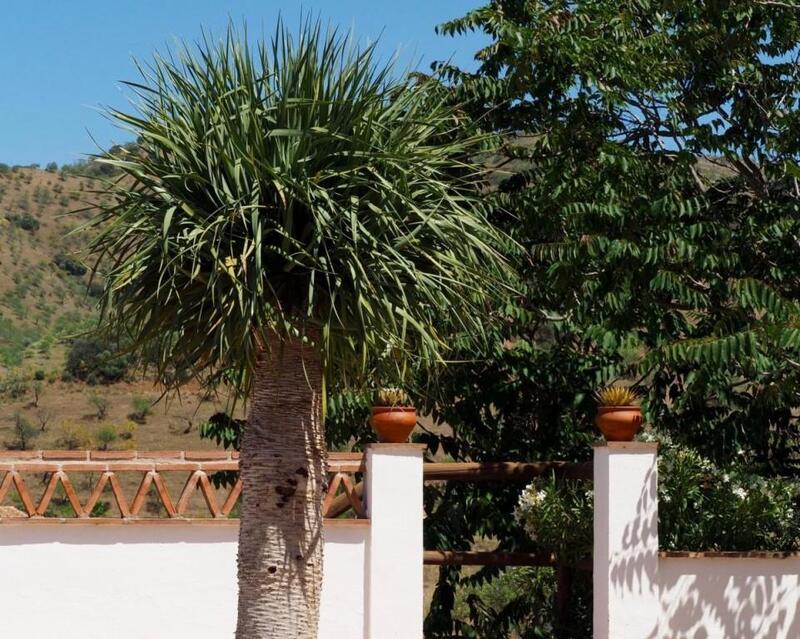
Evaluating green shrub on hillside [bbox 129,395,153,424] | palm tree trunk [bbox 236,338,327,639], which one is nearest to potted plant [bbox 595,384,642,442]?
palm tree trunk [bbox 236,338,327,639]

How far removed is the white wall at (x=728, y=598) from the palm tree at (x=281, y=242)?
3.28 metres

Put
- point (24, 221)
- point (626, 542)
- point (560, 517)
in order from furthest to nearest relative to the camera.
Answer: point (24, 221)
point (560, 517)
point (626, 542)

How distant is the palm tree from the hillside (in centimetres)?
1613

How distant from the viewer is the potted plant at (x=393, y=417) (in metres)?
8.74

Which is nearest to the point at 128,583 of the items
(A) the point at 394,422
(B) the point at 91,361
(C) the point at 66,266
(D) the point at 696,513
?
(A) the point at 394,422

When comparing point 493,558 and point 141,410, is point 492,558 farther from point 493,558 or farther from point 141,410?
point 141,410

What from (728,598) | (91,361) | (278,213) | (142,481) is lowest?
(728,598)

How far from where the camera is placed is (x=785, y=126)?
10664 millimetres

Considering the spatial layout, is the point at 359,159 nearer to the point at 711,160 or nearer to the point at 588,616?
the point at 588,616

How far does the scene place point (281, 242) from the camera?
614 centimetres

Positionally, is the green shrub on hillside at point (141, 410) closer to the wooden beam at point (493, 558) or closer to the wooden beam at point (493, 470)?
the wooden beam at point (493, 558)

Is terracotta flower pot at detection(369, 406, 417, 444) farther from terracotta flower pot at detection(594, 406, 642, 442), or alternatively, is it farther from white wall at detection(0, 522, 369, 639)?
terracotta flower pot at detection(594, 406, 642, 442)

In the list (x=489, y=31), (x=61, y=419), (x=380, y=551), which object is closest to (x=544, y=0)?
(x=489, y=31)

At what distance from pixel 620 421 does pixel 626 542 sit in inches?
34.5
